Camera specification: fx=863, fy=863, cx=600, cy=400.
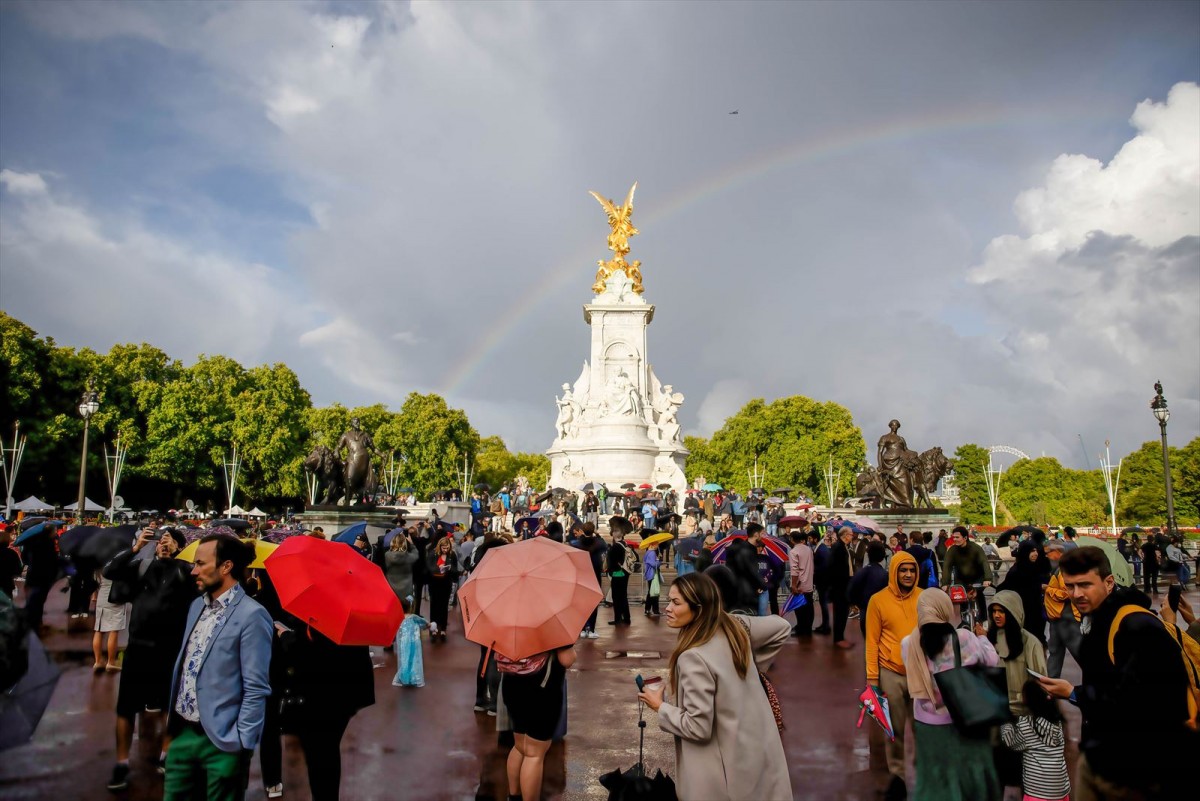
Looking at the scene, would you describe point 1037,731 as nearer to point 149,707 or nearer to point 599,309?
point 149,707

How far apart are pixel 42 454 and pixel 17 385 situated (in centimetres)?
363

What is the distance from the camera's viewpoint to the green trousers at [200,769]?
4.41 metres

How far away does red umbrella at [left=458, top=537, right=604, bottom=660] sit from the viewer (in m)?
5.37

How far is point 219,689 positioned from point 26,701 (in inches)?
69.6

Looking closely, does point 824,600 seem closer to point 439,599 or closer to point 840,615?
point 840,615

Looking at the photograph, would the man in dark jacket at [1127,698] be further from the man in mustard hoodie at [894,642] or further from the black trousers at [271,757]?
the black trousers at [271,757]

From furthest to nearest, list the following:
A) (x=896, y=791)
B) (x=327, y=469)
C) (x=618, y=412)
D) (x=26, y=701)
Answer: (x=618, y=412) → (x=327, y=469) → (x=896, y=791) → (x=26, y=701)

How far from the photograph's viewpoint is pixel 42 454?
4275 cm

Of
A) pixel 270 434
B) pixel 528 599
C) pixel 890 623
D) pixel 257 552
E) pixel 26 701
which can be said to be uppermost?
pixel 270 434

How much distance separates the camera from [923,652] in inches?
191

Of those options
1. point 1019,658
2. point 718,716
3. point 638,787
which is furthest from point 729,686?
point 1019,658

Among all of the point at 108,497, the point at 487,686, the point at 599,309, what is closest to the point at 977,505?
the point at 599,309

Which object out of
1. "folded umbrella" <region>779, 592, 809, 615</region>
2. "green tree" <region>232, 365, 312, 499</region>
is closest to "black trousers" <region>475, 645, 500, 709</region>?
"folded umbrella" <region>779, 592, 809, 615</region>

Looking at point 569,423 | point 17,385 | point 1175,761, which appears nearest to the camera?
point 1175,761
